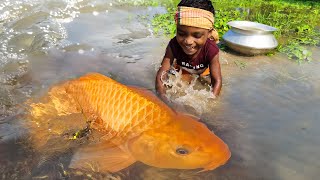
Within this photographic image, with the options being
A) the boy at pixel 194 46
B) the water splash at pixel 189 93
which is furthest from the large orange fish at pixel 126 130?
the boy at pixel 194 46

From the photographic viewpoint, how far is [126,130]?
106 inches

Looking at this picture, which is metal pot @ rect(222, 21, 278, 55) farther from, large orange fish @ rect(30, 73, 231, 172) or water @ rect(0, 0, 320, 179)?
large orange fish @ rect(30, 73, 231, 172)

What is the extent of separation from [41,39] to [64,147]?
12.6ft

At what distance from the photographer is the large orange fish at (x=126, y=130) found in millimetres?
2430

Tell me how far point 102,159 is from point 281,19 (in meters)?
7.27

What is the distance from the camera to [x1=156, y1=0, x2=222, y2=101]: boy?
3682mm

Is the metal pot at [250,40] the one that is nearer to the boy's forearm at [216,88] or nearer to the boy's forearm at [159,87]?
the boy's forearm at [216,88]

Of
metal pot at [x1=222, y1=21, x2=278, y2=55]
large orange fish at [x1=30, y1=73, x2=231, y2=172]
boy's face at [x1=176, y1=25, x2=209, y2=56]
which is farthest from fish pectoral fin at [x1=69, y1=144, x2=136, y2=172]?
metal pot at [x1=222, y1=21, x2=278, y2=55]

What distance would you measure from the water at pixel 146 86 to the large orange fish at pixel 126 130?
0.13 m

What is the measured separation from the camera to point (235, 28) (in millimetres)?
5855

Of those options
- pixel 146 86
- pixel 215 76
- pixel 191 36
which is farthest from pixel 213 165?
pixel 146 86

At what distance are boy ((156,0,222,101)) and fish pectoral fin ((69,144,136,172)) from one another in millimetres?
1217

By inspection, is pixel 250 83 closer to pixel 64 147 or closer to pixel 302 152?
pixel 302 152

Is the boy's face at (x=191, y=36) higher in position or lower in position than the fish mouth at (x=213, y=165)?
higher
